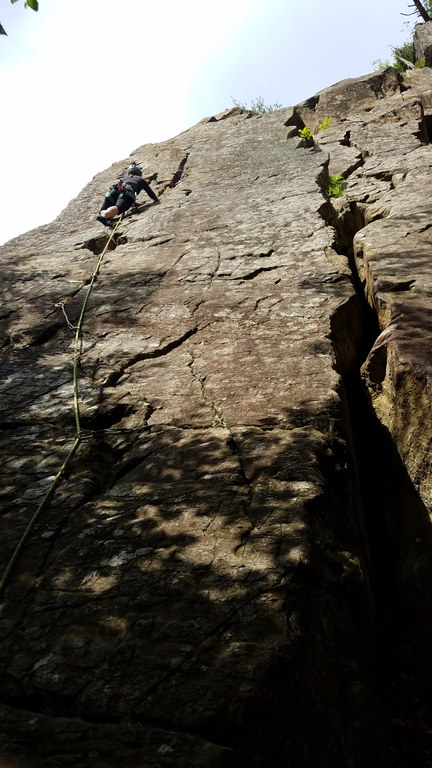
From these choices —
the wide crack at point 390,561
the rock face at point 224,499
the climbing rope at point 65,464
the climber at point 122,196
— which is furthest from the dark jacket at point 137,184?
the wide crack at point 390,561

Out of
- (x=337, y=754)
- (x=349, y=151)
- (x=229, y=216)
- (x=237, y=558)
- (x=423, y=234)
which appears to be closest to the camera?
(x=337, y=754)

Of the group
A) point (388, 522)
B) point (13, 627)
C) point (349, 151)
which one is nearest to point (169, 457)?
point (13, 627)

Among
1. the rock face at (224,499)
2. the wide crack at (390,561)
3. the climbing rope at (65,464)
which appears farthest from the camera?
the wide crack at (390,561)

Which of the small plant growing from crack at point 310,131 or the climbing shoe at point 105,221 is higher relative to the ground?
the climbing shoe at point 105,221

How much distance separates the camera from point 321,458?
279cm

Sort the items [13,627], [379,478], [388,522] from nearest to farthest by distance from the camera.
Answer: [13,627] → [388,522] → [379,478]

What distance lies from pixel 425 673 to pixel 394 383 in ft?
5.26

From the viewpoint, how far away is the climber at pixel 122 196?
7480 mm

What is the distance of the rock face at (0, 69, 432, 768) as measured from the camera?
1798mm

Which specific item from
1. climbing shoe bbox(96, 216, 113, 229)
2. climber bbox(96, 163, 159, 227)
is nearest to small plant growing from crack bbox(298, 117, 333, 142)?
climber bbox(96, 163, 159, 227)

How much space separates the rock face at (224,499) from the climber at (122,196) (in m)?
1.59

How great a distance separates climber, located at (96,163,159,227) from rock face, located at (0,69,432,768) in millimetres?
1585

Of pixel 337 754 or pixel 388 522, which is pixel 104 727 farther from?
pixel 388 522

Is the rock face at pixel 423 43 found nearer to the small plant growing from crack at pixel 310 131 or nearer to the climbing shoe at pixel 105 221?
the small plant growing from crack at pixel 310 131
